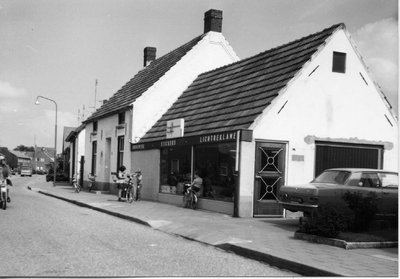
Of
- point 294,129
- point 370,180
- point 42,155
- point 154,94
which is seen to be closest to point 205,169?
point 294,129

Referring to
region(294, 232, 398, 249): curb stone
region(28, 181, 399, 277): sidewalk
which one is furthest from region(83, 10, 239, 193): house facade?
region(294, 232, 398, 249): curb stone

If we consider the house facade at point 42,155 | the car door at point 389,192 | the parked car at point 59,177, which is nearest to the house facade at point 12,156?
the house facade at point 42,155

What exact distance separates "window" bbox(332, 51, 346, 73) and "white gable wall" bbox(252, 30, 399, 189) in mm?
120

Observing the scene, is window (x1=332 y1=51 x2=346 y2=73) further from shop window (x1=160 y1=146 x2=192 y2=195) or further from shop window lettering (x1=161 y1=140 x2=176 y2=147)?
shop window lettering (x1=161 y1=140 x2=176 y2=147)

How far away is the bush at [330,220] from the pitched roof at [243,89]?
551 cm

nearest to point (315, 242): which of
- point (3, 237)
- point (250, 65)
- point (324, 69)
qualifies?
point (3, 237)

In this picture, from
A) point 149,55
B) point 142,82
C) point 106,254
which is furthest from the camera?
point 149,55

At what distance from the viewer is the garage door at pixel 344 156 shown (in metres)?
16.1

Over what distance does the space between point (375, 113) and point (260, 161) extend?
14.4 feet

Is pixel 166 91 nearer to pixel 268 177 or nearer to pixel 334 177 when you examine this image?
pixel 268 177

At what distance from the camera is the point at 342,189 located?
12156mm

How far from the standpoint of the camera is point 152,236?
1127cm

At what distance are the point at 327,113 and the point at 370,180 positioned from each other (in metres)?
4.01

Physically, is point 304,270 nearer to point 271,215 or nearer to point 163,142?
point 271,215
